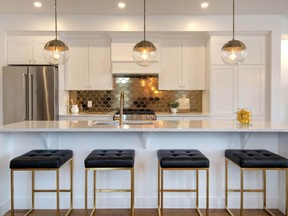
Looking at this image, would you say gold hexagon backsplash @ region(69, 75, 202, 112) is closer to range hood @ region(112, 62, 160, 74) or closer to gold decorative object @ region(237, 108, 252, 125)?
range hood @ region(112, 62, 160, 74)

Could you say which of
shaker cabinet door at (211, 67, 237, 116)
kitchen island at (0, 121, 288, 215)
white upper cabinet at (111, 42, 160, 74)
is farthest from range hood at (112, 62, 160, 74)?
kitchen island at (0, 121, 288, 215)

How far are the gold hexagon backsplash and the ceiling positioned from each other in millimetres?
1399

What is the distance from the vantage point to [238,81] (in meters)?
4.62

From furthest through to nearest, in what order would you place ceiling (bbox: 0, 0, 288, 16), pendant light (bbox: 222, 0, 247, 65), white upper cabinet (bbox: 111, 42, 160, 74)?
white upper cabinet (bbox: 111, 42, 160, 74) → ceiling (bbox: 0, 0, 288, 16) → pendant light (bbox: 222, 0, 247, 65)

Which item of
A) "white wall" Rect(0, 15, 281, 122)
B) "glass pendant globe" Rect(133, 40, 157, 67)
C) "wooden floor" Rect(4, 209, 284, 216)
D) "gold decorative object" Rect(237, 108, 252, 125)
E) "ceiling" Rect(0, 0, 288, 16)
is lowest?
"wooden floor" Rect(4, 209, 284, 216)

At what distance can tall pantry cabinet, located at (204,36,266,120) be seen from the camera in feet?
15.1

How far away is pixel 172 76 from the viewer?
5020 millimetres

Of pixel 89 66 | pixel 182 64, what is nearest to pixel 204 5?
pixel 182 64

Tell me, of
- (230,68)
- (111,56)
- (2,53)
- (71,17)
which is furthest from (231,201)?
(2,53)

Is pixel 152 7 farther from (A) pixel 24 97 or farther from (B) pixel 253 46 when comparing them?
(A) pixel 24 97

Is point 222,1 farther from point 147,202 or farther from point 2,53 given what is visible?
point 2,53

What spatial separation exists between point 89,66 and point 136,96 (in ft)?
3.63

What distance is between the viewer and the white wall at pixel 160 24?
4.48 metres

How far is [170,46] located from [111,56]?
1.15 meters
